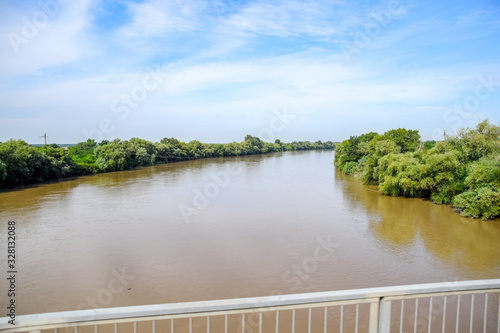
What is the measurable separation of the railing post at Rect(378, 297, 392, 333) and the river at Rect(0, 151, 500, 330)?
686 cm

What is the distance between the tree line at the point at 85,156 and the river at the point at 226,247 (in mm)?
6032

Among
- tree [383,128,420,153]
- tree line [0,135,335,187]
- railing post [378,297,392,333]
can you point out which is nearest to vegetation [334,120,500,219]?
tree [383,128,420,153]

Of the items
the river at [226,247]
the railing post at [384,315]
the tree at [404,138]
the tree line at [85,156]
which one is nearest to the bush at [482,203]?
the river at [226,247]

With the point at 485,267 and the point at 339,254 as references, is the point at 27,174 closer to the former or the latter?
the point at 339,254

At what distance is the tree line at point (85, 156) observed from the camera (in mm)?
25547

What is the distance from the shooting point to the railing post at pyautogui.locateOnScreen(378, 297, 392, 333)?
1.97m

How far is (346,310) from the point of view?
760 centimetres

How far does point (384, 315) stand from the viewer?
198 centimetres

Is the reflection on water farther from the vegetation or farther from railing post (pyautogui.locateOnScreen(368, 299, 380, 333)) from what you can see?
railing post (pyautogui.locateOnScreen(368, 299, 380, 333))

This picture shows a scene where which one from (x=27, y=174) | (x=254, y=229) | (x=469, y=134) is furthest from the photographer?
(x=27, y=174)

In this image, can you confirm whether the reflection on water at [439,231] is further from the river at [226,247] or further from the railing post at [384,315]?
the railing post at [384,315]

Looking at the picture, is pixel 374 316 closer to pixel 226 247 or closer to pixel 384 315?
pixel 384 315

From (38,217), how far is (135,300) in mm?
11076

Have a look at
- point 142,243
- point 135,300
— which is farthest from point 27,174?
point 135,300
